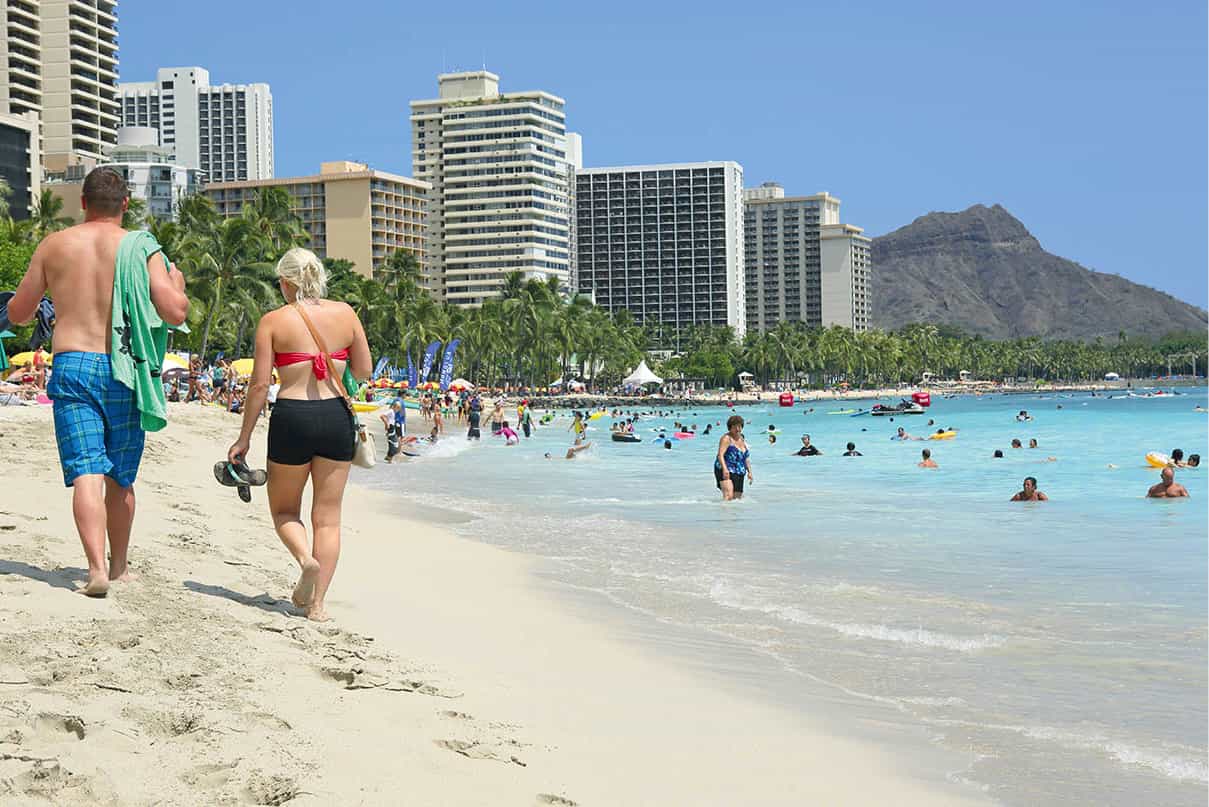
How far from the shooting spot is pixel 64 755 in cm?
337

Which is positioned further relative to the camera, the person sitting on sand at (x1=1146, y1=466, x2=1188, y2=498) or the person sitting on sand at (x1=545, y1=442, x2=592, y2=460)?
the person sitting on sand at (x1=545, y1=442, x2=592, y2=460)

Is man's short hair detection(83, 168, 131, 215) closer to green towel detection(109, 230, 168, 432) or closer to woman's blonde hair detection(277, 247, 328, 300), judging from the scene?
green towel detection(109, 230, 168, 432)

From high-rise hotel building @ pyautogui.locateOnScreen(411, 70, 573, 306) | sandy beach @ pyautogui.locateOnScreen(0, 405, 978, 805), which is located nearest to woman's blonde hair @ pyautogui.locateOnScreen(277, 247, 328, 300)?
sandy beach @ pyautogui.locateOnScreen(0, 405, 978, 805)

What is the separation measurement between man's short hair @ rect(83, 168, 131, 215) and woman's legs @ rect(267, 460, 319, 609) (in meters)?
1.24

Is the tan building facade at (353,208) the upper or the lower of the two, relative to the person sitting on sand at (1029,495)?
upper

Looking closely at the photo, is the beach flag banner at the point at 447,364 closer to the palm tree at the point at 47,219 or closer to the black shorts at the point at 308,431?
the palm tree at the point at 47,219

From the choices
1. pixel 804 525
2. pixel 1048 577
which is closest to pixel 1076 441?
pixel 804 525

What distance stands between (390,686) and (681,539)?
8.88 metres

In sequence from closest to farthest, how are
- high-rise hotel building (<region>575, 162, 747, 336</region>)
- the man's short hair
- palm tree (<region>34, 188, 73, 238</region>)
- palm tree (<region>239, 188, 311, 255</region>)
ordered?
1. the man's short hair
2. palm tree (<region>34, 188, 73, 238</region>)
3. palm tree (<region>239, 188, 311, 255</region>)
4. high-rise hotel building (<region>575, 162, 747, 336</region>)

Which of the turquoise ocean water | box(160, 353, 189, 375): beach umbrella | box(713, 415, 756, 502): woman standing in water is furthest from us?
box(160, 353, 189, 375): beach umbrella

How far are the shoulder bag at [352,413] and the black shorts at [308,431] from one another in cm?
4

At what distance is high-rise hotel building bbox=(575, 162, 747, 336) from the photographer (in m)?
189

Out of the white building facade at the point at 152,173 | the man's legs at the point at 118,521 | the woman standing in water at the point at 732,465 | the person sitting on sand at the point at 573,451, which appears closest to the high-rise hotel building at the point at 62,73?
the white building facade at the point at 152,173

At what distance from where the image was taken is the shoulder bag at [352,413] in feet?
17.4
